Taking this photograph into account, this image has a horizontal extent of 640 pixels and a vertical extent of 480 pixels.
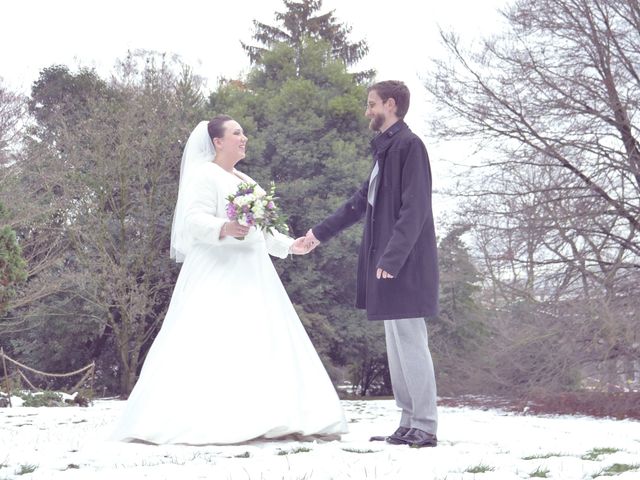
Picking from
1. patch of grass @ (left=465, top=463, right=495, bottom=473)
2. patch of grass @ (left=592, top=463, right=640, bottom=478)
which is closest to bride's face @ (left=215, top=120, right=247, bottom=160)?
patch of grass @ (left=465, top=463, right=495, bottom=473)

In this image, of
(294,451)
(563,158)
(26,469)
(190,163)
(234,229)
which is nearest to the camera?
(26,469)

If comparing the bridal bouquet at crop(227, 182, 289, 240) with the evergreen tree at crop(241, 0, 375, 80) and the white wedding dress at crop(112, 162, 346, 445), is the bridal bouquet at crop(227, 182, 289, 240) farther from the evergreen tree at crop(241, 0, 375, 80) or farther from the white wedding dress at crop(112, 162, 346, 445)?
the evergreen tree at crop(241, 0, 375, 80)

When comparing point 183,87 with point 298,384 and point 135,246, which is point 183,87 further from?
point 298,384

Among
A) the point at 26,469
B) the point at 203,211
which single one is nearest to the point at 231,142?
the point at 203,211

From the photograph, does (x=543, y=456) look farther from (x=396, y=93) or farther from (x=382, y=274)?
(x=396, y=93)

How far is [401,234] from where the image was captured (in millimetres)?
4328

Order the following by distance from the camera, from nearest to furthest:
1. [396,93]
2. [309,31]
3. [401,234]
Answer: [401,234]
[396,93]
[309,31]

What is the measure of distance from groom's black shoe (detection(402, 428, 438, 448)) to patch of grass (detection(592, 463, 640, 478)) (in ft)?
3.16

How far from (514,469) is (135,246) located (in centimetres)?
1326

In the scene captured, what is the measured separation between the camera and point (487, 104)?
11742mm

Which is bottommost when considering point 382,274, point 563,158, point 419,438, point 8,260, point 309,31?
point 419,438

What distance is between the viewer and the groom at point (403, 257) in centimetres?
438

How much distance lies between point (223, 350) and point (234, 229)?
73cm

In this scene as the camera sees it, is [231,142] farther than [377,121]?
Yes
